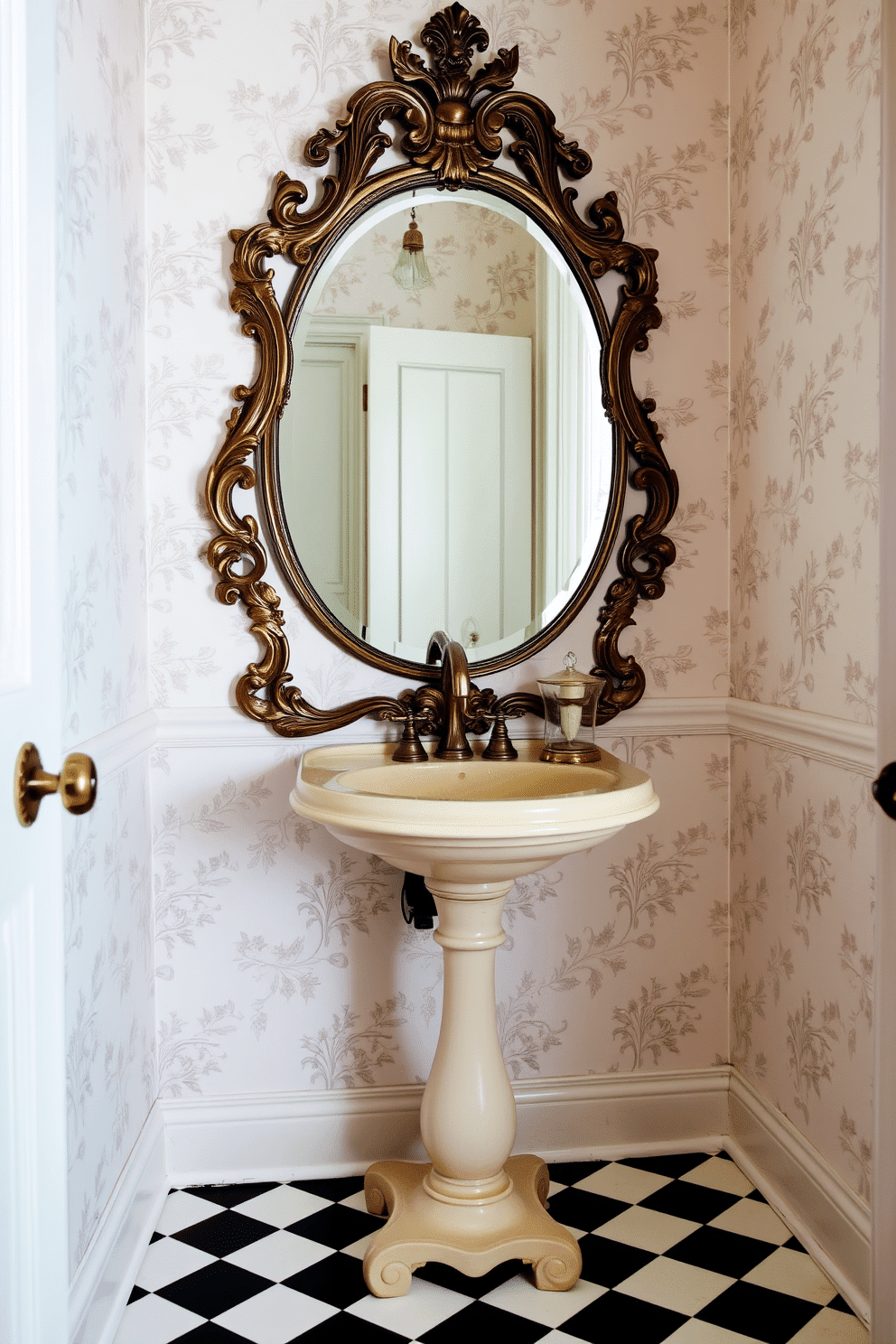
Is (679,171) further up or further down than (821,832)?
further up

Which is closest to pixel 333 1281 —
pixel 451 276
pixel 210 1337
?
pixel 210 1337

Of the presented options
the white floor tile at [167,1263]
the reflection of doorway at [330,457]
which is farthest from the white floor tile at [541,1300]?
the reflection of doorway at [330,457]

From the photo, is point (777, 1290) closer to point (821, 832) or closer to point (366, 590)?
point (821, 832)

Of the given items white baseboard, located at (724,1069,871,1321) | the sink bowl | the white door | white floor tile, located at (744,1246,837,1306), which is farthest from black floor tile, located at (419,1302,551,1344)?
the white door

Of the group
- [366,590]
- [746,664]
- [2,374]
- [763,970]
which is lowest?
[763,970]

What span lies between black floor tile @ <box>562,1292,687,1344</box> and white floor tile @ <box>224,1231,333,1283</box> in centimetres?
43

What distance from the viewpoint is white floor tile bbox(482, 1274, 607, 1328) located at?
1562mm

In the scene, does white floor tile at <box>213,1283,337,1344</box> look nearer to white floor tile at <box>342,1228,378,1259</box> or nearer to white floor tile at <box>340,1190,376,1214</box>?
white floor tile at <box>342,1228,378,1259</box>

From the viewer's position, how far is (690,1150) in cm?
208

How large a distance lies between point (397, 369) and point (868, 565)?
921 millimetres

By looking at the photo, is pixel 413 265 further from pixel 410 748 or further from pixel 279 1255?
pixel 279 1255

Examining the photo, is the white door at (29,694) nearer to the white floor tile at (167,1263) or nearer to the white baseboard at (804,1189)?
the white floor tile at (167,1263)

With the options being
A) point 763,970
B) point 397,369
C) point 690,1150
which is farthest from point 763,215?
point 690,1150

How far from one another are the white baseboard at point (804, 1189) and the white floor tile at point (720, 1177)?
2cm
